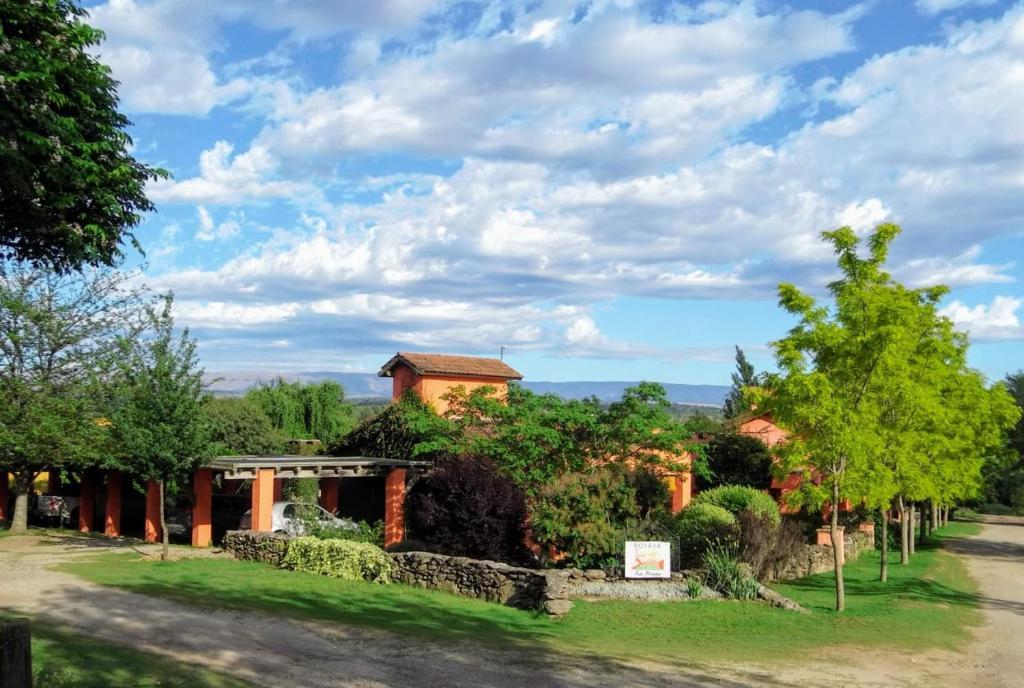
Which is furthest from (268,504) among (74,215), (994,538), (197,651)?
(994,538)

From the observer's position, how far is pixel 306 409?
5869cm

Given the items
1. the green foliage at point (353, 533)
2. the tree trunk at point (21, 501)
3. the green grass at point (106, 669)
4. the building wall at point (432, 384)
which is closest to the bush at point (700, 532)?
the green foliage at point (353, 533)

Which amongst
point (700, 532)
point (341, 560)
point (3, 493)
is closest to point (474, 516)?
point (341, 560)

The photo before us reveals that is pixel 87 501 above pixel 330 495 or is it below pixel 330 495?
below

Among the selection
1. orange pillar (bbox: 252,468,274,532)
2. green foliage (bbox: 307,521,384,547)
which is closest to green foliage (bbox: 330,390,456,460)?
green foliage (bbox: 307,521,384,547)

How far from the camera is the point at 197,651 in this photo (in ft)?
36.8

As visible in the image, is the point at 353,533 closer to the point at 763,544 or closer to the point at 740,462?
the point at 763,544

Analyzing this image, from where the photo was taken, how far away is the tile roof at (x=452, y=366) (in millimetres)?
32000

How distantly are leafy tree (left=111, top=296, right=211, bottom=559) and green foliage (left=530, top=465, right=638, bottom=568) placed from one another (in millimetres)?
8838

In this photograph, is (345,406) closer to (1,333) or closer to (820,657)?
(1,333)

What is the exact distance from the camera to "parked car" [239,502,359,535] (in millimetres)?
23531

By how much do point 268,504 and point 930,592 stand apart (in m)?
17.7

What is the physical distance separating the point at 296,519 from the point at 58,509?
1509 cm

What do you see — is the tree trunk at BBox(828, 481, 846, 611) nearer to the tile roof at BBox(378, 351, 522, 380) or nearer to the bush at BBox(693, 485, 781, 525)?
the bush at BBox(693, 485, 781, 525)
